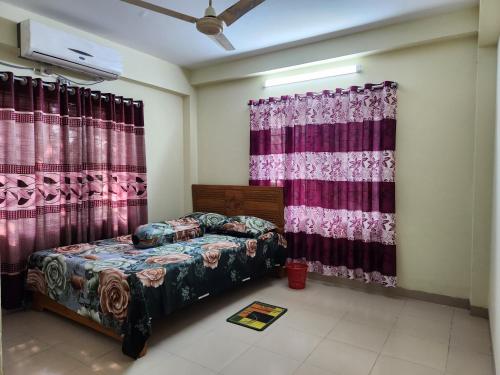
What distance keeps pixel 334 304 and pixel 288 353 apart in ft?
3.25

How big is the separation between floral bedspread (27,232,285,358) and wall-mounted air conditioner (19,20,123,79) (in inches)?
64.9

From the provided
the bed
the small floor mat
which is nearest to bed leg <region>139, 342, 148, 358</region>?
the bed

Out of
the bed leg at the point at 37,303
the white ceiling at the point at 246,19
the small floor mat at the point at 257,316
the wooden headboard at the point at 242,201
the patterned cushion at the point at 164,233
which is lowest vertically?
the small floor mat at the point at 257,316

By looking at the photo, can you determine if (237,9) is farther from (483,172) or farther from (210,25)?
(483,172)

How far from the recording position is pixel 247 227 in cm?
359

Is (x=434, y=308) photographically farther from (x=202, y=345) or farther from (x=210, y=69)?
(x=210, y=69)

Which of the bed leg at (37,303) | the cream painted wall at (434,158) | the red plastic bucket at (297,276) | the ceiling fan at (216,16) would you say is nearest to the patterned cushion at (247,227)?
the red plastic bucket at (297,276)

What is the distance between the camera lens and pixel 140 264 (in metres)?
2.52

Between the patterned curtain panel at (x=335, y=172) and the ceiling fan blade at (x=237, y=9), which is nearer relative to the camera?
the ceiling fan blade at (x=237, y=9)

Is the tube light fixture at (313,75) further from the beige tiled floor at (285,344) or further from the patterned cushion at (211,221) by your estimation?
the beige tiled floor at (285,344)

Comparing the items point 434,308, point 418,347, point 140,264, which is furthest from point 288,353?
point 434,308

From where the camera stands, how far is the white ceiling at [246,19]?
275 cm

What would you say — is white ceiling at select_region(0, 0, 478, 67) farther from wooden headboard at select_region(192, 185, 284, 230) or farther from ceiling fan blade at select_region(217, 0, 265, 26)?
wooden headboard at select_region(192, 185, 284, 230)

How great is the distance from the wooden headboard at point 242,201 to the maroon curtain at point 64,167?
82cm
